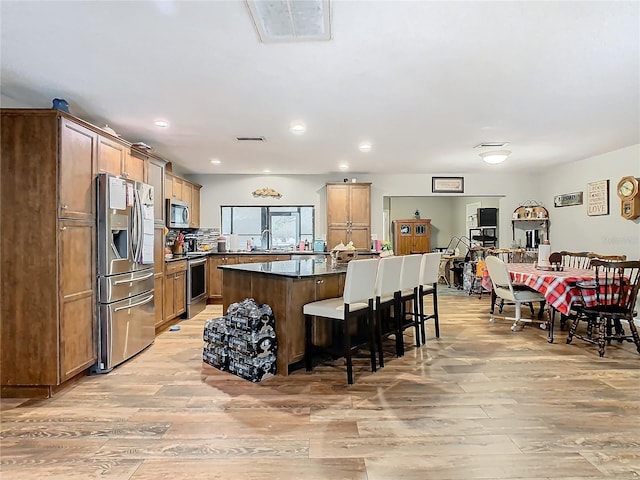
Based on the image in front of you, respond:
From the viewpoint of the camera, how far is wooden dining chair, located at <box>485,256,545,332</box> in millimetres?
4797

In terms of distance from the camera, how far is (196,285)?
5.87m

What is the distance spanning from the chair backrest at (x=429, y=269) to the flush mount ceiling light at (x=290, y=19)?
2.81 metres

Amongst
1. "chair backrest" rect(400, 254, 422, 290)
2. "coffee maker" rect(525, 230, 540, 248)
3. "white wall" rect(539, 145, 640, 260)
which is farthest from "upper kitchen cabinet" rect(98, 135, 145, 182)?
"coffee maker" rect(525, 230, 540, 248)

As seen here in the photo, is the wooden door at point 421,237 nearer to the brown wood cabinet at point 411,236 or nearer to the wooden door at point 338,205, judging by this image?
the brown wood cabinet at point 411,236

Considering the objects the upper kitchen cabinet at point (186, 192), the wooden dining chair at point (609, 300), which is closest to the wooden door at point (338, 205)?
the upper kitchen cabinet at point (186, 192)

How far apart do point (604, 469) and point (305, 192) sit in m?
6.02

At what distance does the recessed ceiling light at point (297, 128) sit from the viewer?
13.2ft

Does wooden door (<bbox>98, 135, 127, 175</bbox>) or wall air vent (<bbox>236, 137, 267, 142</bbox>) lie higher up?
wall air vent (<bbox>236, 137, 267, 142</bbox>)

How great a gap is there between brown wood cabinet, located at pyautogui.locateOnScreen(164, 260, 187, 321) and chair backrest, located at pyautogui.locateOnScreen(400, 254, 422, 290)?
2.89 metres

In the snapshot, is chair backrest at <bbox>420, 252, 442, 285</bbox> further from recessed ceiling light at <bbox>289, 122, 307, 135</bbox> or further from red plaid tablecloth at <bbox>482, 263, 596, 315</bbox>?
recessed ceiling light at <bbox>289, 122, 307, 135</bbox>

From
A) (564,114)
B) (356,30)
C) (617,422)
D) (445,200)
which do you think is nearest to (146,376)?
(356,30)

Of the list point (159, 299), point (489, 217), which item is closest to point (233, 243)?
point (159, 299)

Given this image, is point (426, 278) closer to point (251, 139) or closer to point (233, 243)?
point (251, 139)

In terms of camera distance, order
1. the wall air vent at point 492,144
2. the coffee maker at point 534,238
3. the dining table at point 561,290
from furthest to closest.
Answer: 1. the coffee maker at point 534,238
2. the wall air vent at point 492,144
3. the dining table at point 561,290
